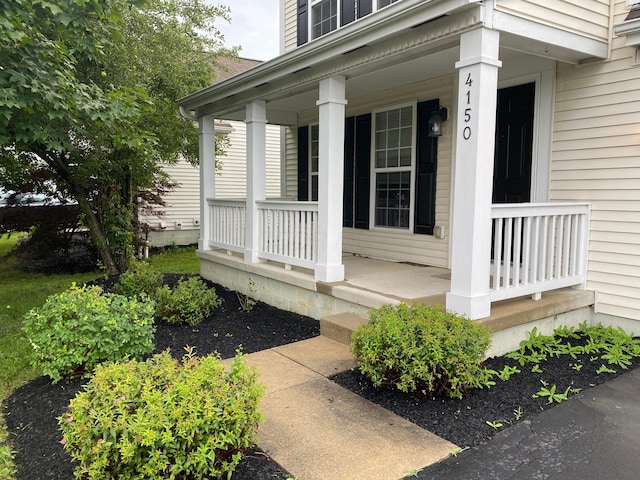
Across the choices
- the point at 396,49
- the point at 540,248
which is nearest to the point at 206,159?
the point at 396,49

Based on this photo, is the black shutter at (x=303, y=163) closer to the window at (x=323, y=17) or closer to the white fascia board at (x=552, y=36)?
the window at (x=323, y=17)

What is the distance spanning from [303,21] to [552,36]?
4666 mm

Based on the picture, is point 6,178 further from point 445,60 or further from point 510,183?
point 510,183

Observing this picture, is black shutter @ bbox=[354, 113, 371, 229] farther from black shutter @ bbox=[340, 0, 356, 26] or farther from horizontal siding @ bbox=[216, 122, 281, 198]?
horizontal siding @ bbox=[216, 122, 281, 198]

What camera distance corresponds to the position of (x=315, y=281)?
5199 millimetres

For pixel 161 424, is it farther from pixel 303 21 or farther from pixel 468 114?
pixel 303 21

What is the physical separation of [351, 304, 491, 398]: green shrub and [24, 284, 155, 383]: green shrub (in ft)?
5.87

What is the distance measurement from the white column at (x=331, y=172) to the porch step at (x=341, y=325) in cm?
57

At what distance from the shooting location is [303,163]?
8.45m

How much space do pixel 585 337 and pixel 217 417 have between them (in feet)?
12.5

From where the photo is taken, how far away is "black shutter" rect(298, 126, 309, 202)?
837 cm

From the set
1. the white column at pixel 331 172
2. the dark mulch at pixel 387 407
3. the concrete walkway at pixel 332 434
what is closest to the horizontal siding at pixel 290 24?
the white column at pixel 331 172

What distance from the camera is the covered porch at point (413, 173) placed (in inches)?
145

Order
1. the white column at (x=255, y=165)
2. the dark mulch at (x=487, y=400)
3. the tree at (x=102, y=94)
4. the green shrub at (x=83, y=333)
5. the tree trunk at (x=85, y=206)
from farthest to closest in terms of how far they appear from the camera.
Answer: the tree trunk at (x=85, y=206) < the white column at (x=255, y=165) < the tree at (x=102, y=94) < the green shrub at (x=83, y=333) < the dark mulch at (x=487, y=400)
